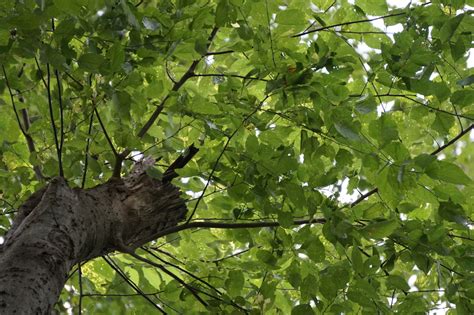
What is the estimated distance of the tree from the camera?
5.58ft

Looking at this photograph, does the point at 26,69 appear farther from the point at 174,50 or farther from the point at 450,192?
the point at 450,192

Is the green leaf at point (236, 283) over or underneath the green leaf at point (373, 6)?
underneath

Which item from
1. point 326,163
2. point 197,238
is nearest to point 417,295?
point 326,163

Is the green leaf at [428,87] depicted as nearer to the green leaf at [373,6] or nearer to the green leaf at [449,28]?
the green leaf at [449,28]

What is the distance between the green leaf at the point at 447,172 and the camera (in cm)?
169

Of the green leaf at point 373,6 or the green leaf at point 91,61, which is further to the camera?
the green leaf at point 373,6

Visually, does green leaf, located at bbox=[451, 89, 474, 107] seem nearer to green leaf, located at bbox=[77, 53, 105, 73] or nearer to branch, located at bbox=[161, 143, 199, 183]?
branch, located at bbox=[161, 143, 199, 183]

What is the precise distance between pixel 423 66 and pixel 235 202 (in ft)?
2.86

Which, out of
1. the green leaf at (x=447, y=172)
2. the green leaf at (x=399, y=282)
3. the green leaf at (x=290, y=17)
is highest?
the green leaf at (x=290, y=17)

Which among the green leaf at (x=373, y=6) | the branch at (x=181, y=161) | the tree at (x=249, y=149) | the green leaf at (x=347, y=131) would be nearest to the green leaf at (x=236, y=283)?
the tree at (x=249, y=149)

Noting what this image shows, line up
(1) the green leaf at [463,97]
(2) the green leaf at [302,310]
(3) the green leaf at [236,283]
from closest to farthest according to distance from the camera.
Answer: (1) the green leaf at [463,97] → (2) the green leaf at [302,310] → (3) the green leaf at [236,283]

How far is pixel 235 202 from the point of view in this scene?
88.3 inches

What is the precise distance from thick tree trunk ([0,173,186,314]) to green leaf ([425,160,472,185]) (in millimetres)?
980

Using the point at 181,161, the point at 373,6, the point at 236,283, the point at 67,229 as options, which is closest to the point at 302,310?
the point at 236,283
